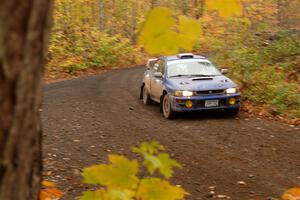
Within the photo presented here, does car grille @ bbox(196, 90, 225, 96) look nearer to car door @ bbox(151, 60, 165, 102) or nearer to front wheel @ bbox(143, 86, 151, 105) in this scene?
car door @ bbox(151, 60, 165, 102)

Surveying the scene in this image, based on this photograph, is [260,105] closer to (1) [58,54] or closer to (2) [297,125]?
(2) [297,125]

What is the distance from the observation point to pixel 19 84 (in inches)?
40.6

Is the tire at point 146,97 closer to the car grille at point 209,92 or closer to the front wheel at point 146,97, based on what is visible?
the front wheel at point 146,97

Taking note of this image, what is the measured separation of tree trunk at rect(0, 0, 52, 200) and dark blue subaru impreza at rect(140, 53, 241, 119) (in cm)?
944

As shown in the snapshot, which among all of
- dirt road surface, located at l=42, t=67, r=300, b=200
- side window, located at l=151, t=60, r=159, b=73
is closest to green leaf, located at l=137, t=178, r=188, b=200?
dirt road surface, located at l=42, t=67, r=300, b=200

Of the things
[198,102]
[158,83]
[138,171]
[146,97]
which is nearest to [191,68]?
[158,83]

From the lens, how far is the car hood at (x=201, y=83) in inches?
418

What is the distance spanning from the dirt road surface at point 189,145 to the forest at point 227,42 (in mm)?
1879

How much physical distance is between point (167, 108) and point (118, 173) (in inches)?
369

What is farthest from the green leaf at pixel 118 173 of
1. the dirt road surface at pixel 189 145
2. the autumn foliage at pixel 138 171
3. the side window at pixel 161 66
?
the side window at pixel 161 66

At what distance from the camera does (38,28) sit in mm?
1062

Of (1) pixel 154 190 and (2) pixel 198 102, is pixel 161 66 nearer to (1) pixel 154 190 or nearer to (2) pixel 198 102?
(2) pixel 198 102

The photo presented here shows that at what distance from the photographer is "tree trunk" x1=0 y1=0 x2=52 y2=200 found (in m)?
0.96

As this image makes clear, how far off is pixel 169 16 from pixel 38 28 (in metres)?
0.60
